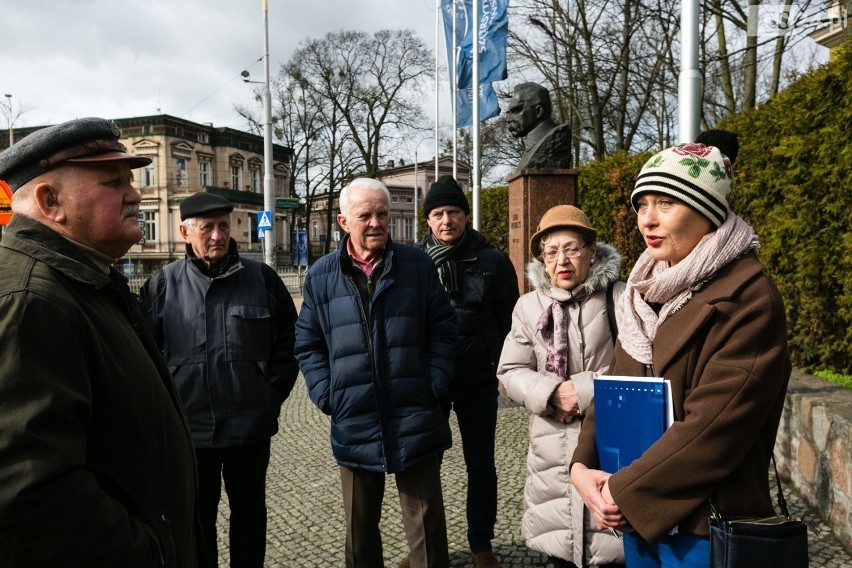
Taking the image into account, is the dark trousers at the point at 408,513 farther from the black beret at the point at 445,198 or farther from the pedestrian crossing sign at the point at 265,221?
the pedestrian crossing sign at the point at 265,221

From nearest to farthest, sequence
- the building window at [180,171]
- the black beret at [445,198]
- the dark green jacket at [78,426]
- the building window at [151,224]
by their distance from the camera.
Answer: the dark green jacket at [78,426] < the black beret at [445,198] < the building window at [151,224] < the building window at [180,171]

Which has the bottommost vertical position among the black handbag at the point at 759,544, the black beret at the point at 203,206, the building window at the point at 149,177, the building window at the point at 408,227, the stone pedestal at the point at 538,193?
the black handbag at the point at 759,544

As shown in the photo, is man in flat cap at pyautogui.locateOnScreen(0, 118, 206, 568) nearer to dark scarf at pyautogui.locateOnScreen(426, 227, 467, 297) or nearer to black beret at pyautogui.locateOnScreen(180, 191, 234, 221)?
black beret at pyautogui.locateOnScreen(180, 191, 234, 221)

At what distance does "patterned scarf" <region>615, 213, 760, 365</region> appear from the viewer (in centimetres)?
181

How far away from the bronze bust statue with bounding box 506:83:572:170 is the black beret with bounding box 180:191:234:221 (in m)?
5.08

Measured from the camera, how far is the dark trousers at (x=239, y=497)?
3275mm

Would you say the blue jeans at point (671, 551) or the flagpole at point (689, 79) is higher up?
the flagpole at point (689, 79)

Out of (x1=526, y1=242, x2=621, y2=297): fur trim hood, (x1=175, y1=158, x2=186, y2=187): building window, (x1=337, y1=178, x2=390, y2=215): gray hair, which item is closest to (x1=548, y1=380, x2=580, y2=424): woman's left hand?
(x1=526, y1=242, x2=621, y2=297): fur trim hood

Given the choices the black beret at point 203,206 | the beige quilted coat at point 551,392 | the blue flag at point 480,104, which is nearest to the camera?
the beige quilted coat at point 551,392

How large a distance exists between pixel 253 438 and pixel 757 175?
4.73 meters

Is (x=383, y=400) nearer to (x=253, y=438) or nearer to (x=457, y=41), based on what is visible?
(x=253, y=438)

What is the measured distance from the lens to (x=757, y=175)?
564 cm

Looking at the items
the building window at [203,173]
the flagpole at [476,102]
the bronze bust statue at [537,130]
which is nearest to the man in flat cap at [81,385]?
the bronze bust statue at [537,130]

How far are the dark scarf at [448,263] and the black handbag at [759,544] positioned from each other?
2401 mm
